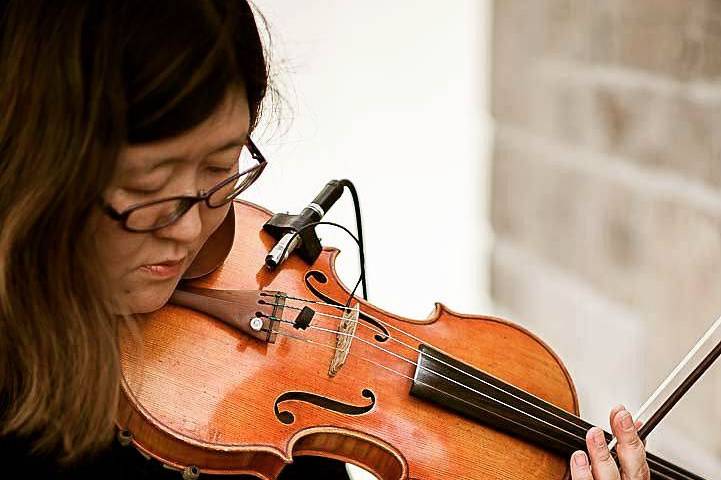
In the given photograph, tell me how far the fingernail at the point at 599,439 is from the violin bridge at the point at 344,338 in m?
0.25

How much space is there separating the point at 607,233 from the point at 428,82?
0.55 meters

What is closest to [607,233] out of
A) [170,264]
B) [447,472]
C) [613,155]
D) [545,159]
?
[613,155]

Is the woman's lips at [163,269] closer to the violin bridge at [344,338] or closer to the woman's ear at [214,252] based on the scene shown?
the woman's ear at [214,252]

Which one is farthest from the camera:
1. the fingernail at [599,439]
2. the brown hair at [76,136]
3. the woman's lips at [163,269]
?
the fingernail at [599,439]

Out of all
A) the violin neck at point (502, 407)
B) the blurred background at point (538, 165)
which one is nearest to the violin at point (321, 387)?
the violin neck at point (502, 407)

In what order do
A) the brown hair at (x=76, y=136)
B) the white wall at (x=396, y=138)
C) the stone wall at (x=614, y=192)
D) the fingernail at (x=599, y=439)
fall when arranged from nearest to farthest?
the brown hair at (x=76, y=136) < the fingernail at (x=599, y=439) < the stone wall at (x=614, y=192) < the white wall at (x=396, y=138)

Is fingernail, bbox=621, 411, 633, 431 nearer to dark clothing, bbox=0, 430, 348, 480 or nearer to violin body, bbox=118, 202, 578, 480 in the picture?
violin body, bbox=118, 202, 578, 480

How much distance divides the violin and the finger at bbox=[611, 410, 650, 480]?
4 centimetres

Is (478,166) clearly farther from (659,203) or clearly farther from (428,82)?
(659,203)

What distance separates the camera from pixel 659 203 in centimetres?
142

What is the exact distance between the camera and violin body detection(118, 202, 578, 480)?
0.82 m

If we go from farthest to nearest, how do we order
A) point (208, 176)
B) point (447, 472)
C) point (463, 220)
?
point (463, 220), point (447, 472), point (208, 176)

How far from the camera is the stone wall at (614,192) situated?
1.32 meters

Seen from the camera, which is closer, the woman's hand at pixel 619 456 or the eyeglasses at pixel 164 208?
the eyeglasses at pixel 164 208
